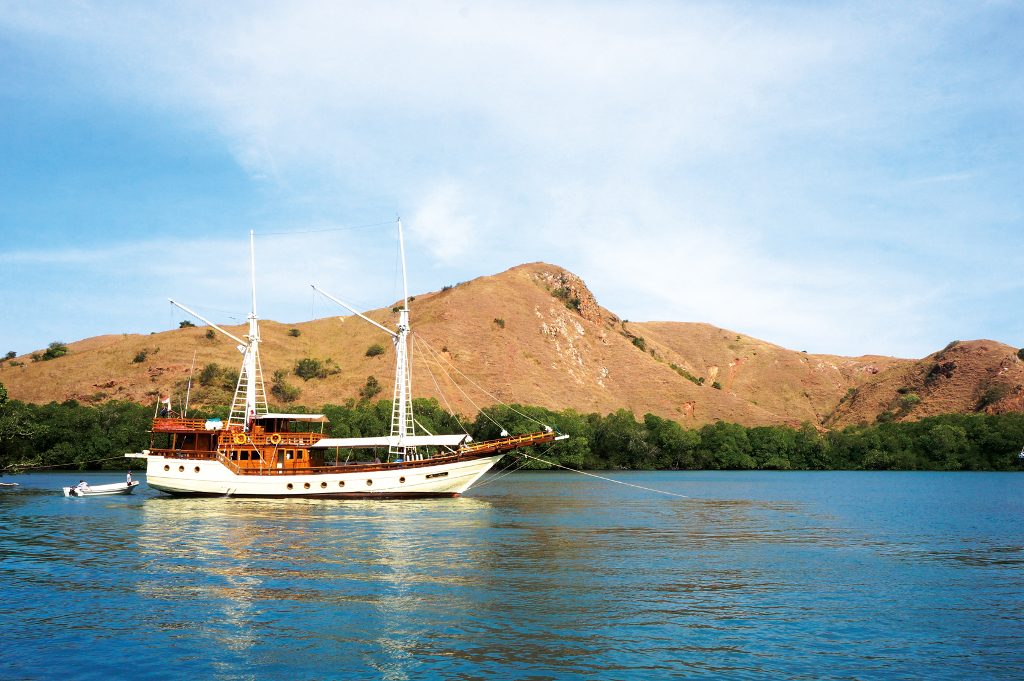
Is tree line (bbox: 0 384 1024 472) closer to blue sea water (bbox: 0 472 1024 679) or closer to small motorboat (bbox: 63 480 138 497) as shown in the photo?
small motorboat (bbox: 63 480 138 497)

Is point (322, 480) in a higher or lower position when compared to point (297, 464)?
lower

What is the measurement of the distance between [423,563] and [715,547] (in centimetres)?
1592

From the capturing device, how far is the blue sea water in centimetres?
2083

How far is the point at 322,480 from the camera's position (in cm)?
6894

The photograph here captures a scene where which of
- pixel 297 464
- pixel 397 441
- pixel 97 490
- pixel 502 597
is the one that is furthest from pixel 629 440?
pixel 502 597

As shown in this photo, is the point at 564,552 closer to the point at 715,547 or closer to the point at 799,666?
the point at 715,547

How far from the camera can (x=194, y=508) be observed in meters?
61.3

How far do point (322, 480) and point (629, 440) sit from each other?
265ft

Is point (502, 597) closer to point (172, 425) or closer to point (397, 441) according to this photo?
point (397, 441)

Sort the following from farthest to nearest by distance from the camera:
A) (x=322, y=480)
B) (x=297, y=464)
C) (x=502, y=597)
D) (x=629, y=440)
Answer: (x=629, y=440) → (x=297, y=464) → (x=322, y=480) → (x=502, y=597)

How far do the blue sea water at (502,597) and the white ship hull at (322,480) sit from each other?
12.5 m

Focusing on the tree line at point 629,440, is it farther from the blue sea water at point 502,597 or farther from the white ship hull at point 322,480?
the blue sea water at point 502,597

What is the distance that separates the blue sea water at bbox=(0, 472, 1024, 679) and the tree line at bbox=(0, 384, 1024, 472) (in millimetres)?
69391

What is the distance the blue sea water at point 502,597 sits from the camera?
2083 centimetres
